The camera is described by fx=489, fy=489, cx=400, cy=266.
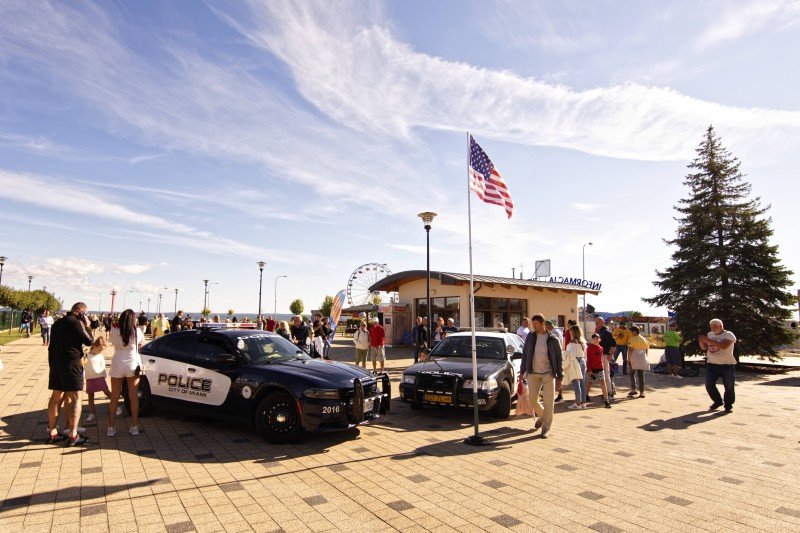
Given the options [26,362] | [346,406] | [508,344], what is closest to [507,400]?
[508,344]

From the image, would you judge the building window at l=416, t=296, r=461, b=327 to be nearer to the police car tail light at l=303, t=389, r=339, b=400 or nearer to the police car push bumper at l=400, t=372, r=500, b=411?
the police car push bumper at l=400, t=372, r=500, b=411

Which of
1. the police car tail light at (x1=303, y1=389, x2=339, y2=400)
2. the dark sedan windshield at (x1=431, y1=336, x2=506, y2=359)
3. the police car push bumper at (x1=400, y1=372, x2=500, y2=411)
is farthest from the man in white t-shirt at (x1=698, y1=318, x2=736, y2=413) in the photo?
the police car tail light at (x1=303, y1=389, x2=339, y2=400)

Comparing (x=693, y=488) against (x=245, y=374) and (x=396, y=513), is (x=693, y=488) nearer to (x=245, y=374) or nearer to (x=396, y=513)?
(x=396, y=513)

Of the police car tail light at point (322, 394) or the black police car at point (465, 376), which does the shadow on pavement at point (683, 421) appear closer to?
the black police car at point (465, 376)

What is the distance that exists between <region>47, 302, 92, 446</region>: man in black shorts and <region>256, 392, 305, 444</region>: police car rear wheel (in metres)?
2.38

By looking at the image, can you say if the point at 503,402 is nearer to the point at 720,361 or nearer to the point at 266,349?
the point at 266,349

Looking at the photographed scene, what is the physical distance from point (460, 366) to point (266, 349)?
3.56 meters

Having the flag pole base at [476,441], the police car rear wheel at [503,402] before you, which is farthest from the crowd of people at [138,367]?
the flag pole base at [476,441]

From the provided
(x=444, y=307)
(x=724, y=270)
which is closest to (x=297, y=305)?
(x=444, y=307)

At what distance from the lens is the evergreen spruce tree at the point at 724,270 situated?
20.8 metres

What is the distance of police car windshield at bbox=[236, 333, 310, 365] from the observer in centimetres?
766

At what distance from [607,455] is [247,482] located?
15.6ft

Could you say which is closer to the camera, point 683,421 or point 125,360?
point 125,360

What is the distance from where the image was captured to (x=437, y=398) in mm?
8703
